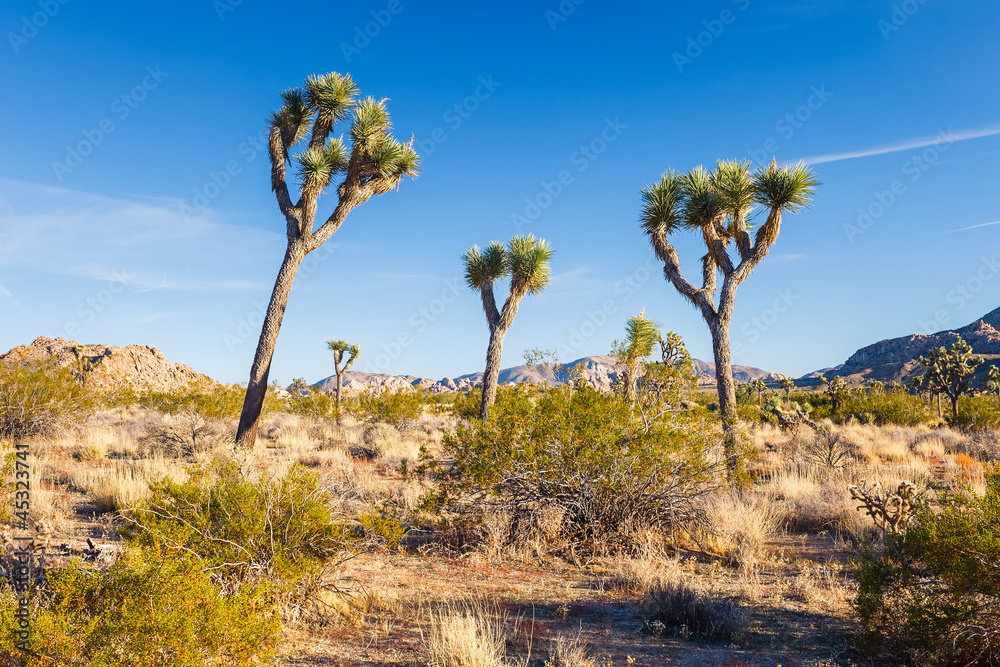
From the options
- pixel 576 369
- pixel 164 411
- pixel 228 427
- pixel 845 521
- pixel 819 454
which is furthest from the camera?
pixel 164 411

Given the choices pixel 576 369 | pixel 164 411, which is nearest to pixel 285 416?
pixel 164 411

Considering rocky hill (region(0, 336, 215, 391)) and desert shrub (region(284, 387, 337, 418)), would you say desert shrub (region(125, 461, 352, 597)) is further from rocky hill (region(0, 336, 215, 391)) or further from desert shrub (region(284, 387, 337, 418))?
rocky hill (region(0, 336, 215, 391))

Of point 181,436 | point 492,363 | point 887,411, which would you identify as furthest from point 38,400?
point 887,411

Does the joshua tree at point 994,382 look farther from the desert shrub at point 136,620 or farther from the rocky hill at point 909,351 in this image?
the desert shrub at point 136,620

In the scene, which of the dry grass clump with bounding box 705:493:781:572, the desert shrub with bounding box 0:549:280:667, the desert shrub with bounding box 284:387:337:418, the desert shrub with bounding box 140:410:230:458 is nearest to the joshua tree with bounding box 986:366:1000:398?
the dry grass clump with bounding box 705:493:781:572

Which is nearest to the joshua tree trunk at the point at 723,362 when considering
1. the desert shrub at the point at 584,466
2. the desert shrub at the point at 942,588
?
the desert shrub at the point at 584,466

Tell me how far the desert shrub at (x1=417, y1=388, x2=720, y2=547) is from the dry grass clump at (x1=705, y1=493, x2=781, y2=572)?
346 millimetres

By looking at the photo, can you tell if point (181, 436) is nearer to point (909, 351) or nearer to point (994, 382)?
point (994, 382)

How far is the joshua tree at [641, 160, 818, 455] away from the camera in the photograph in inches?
509

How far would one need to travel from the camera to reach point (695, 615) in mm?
5059

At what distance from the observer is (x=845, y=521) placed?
8367mm

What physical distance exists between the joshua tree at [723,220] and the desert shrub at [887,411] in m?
12.9

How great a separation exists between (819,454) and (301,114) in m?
14.2

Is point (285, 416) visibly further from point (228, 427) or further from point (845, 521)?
point (845, 521)
